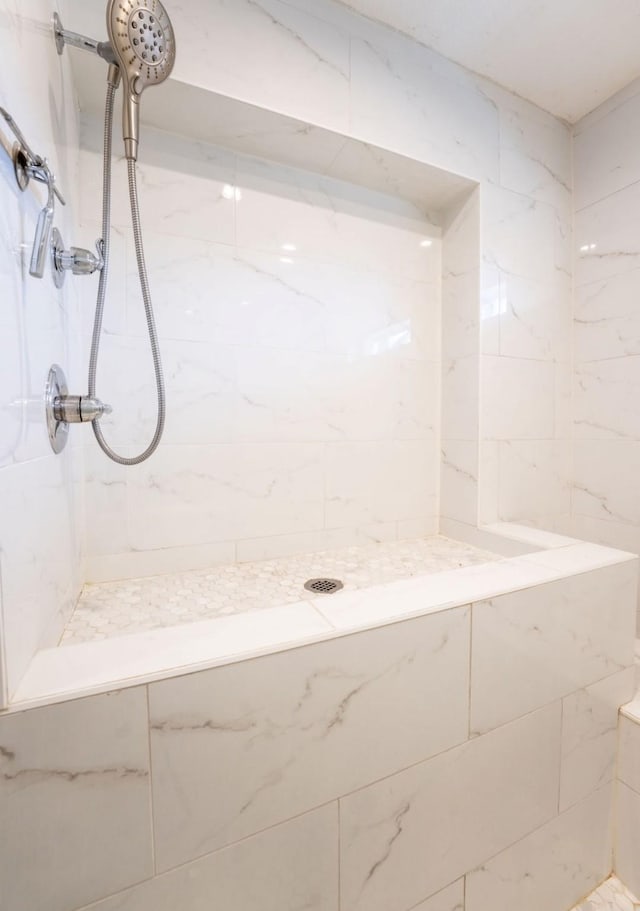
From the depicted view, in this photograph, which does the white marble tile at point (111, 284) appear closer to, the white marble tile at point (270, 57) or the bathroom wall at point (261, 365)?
the bathroom wall at point (261, 365)

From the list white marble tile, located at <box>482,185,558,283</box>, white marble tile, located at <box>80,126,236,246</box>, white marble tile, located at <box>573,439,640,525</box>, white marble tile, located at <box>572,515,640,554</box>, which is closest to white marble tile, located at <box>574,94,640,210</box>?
white marble tile, located at <box>482,185,558,283</box>

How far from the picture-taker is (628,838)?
1.06 meters

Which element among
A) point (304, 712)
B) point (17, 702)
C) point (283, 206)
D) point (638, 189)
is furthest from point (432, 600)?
point (638, 189)

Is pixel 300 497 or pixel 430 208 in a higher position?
pixel 430 208

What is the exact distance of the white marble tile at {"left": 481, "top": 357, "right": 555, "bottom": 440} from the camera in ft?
4.69

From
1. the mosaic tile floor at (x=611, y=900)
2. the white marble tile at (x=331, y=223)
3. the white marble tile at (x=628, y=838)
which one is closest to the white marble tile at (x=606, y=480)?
the white marble tile at (x=628, y=838)

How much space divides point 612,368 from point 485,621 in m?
1.26

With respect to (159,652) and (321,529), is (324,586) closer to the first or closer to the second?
(321,529)

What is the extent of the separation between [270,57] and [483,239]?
88 centimetres

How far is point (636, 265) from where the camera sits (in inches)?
55.8

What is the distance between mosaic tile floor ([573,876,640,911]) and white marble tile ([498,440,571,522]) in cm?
106

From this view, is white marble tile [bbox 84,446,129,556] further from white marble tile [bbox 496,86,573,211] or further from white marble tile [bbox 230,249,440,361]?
white marble tile [bbox 496,86,573,211]

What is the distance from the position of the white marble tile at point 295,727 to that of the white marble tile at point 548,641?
0.24 feet

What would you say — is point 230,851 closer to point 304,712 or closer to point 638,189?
point 304,712
